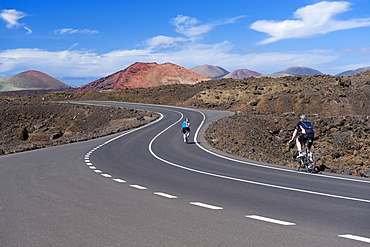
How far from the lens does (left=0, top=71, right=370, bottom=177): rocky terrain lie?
26586 millimetres

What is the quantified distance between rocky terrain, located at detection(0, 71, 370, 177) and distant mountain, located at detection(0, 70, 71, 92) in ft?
335

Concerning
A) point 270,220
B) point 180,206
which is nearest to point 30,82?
point 180,206

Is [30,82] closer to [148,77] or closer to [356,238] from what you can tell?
[148,77]

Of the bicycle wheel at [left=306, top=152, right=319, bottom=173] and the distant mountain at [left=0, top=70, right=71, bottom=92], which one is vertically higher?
the distant mountain at [left=0, top=70, right=71, bottom=92]

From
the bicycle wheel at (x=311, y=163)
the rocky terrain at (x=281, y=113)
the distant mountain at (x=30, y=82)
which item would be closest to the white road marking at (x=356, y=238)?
the bicycle wheel at (x=311, y=163)

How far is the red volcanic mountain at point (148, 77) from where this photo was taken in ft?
374

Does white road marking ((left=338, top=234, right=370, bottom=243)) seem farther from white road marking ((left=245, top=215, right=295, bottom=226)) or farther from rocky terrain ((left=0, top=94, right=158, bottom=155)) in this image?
rocky terrain ((left=0, top=94, right=158, bottom=155))

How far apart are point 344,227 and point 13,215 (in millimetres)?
5854

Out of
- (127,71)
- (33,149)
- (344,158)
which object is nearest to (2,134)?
(33,149)

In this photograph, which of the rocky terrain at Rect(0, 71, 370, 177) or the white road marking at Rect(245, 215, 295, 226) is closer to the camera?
the white road marking at Rect(245, 215, 295, 226)

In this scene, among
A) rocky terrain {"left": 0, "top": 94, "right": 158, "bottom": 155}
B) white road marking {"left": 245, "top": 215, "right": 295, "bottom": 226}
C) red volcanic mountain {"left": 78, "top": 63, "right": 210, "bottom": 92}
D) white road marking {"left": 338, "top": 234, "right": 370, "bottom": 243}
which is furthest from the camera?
red volcanic mountain {"left": 78, "top": 63, "right": 210, "bottom": 92}

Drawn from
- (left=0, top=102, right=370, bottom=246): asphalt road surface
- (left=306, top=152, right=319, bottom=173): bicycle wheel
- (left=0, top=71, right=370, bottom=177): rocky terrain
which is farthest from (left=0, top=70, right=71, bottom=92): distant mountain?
(left=306, top=152, right=319, bottom=173): bicycle wheel

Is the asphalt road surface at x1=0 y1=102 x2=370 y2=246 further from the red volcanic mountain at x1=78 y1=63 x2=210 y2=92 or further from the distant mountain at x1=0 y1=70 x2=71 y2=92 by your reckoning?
the distant mountain at x1=0 y1=70 x2=71 y2=92

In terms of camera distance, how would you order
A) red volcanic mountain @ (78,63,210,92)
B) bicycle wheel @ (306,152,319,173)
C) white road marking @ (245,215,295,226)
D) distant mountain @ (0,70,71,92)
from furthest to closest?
distant mountain @ (0,70,71,92) → red volcanic mountain @ (78,63,210,92) → bicycle wheel @ (306,152,319,173) → white road marking @ (245,215,295,226)
